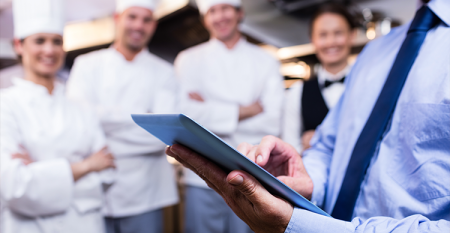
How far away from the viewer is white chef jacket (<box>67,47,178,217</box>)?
1800mm

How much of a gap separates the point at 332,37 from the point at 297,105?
1.59 feet

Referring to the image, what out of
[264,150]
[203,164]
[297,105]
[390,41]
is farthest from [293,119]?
[203,164]

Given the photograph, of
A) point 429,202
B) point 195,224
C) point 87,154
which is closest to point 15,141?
point 87,154

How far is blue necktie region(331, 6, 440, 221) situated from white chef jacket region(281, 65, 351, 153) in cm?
105

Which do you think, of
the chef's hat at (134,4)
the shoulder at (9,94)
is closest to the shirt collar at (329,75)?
the chef's hat at (134,4)

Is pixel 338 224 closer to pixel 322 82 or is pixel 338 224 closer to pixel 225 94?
pixel 322 82

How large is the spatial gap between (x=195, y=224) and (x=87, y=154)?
82cm

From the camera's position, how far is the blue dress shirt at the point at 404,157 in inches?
23.6

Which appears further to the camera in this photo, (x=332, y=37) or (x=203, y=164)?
(x=332, y=37)

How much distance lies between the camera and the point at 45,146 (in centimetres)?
135

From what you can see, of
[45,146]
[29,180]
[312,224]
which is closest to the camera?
[312,224]

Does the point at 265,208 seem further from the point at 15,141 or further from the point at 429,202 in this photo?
the point at 15,141

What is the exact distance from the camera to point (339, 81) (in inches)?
73.3

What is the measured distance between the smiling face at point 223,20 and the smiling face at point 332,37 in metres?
0.57
